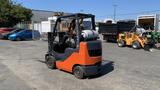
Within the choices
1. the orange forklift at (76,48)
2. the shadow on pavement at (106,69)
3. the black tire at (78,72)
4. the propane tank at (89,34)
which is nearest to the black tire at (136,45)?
the shadow on pavement at (106,69)

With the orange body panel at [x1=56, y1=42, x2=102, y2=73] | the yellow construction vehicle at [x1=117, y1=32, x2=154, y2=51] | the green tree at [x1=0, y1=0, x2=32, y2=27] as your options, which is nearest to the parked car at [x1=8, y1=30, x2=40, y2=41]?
the green tree at [x1=0, y1=0, x2=32, y2=27]

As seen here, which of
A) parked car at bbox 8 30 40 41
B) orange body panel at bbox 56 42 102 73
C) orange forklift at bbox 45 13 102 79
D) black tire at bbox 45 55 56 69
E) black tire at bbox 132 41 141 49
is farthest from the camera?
parked car at bbox 8 30 40 41

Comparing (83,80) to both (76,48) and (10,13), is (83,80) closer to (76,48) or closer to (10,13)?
(76,48)

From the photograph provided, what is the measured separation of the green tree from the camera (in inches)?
1750

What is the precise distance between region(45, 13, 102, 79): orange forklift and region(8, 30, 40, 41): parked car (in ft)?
68.5

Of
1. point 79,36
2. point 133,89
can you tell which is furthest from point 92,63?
point 133,89

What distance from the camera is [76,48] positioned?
33.6ft

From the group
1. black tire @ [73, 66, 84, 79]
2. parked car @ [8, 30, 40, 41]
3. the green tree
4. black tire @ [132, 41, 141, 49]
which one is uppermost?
the green tree

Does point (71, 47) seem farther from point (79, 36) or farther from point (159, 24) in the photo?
point (159, 24)

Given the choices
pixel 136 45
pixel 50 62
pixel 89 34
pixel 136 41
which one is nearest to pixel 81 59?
pixel 89 34

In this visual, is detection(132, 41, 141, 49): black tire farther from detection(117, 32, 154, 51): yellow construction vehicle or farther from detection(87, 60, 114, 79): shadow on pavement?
detection(87, 60, 114, 79): shadow on pavement

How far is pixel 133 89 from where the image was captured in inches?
346

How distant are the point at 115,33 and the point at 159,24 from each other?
412 centimetres

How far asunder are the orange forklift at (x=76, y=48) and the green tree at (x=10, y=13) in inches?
1353
